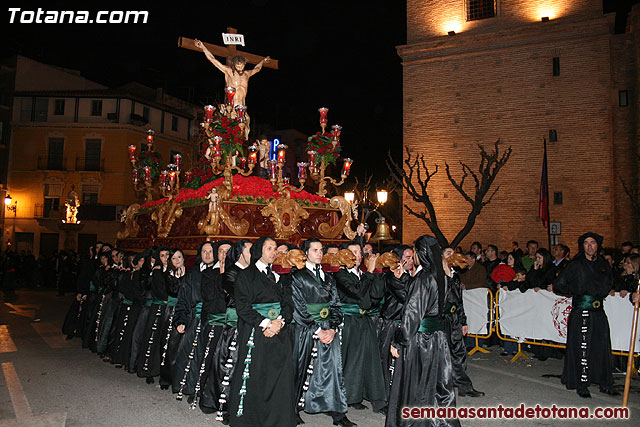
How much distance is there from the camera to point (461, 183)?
19.9 metres

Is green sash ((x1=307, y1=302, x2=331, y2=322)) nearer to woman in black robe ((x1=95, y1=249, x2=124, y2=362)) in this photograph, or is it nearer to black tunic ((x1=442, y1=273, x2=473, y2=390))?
black tunic ((x1=442, y1=273, x2=473, y2=390))

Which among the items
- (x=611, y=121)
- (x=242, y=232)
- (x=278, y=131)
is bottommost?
(x=242, y=232)

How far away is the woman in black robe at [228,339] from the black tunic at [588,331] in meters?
4.58

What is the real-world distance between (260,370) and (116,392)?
112 inches

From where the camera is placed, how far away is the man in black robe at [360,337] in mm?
6020

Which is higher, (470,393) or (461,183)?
(461,183)

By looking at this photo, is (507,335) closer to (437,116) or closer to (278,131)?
(437,116)

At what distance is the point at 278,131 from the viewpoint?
4453cm

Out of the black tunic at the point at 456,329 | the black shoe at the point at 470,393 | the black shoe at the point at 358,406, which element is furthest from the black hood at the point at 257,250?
the black shoe at the point at 470,393

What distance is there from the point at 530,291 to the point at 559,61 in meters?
13.9

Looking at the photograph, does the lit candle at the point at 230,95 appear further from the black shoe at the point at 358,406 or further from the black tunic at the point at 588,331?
the black tunic at the point at 588,331

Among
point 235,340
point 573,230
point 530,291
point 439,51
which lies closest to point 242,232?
point 235,340

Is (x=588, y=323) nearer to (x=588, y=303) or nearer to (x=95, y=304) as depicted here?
(x=588, y=303)

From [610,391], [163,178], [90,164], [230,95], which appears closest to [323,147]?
[230,95]
